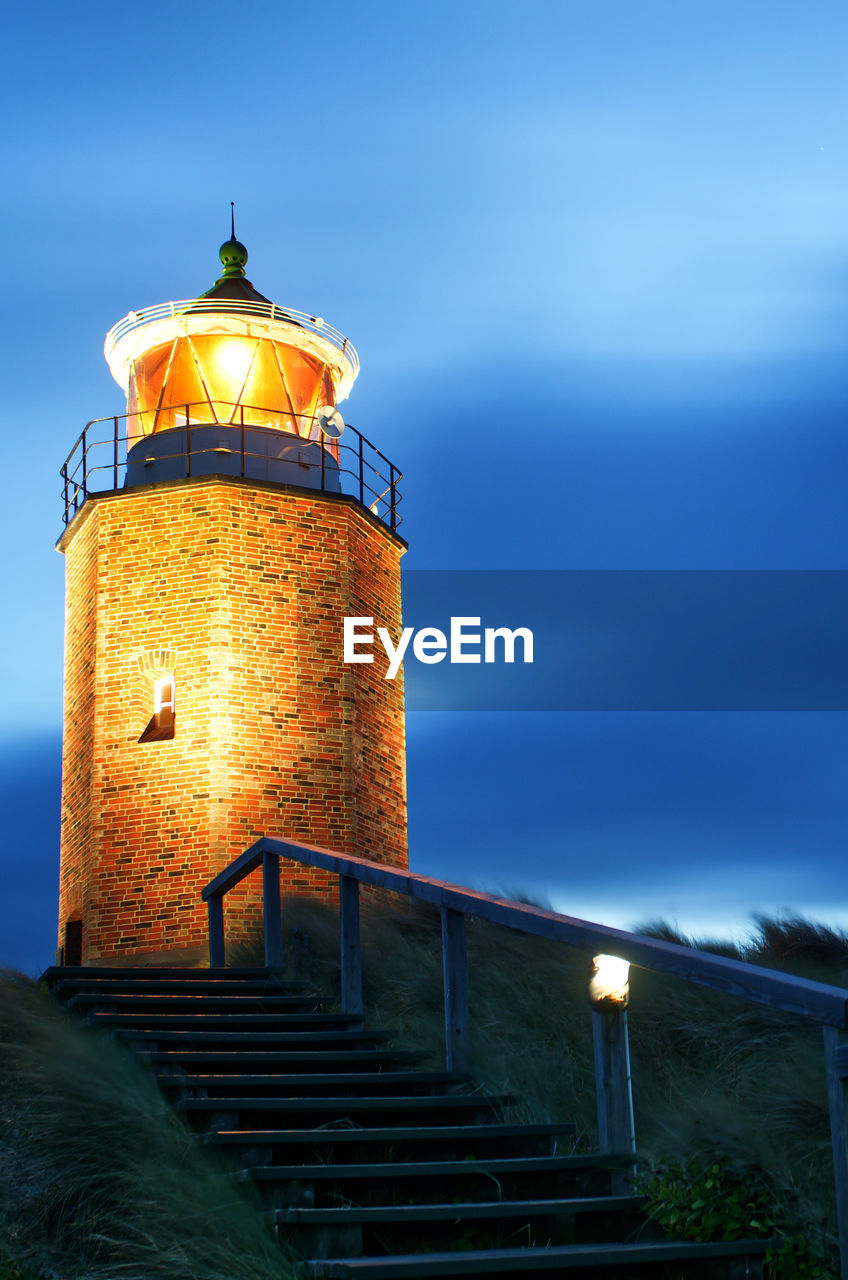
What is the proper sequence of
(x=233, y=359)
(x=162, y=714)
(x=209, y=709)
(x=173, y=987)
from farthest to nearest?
(x=233, y=359)
(x=162, y=714)
(x=209, y=709)
(x=173, y=987)

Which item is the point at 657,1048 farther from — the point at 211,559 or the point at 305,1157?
the point at 211,559

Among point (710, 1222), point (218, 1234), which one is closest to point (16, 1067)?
point (218, 1234)

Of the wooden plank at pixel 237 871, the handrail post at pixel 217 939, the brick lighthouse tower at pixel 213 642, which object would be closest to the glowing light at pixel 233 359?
the brick lighthouse tower at pixel 213 642

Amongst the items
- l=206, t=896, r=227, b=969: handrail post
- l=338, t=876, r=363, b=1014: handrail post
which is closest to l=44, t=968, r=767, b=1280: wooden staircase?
l=338, t=876, r=363, b=1014: handrail post

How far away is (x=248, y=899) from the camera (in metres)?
14.4

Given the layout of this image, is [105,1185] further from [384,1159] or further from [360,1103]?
[360,1103]

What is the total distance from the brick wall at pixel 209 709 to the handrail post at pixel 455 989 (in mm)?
8582

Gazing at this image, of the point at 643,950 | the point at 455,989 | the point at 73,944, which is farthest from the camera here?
the point at 73,944

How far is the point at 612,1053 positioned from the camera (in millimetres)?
5008

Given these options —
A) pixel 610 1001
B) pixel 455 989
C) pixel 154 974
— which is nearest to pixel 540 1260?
pixel 610 1001

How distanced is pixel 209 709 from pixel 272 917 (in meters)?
6.82

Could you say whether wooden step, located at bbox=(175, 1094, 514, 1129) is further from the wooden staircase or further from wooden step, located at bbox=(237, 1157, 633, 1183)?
wooden step, located at bbox=(237, 1157, 633, 1183)

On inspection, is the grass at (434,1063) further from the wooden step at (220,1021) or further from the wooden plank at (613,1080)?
the wooden step at (220,1021)

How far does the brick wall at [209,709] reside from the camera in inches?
575
